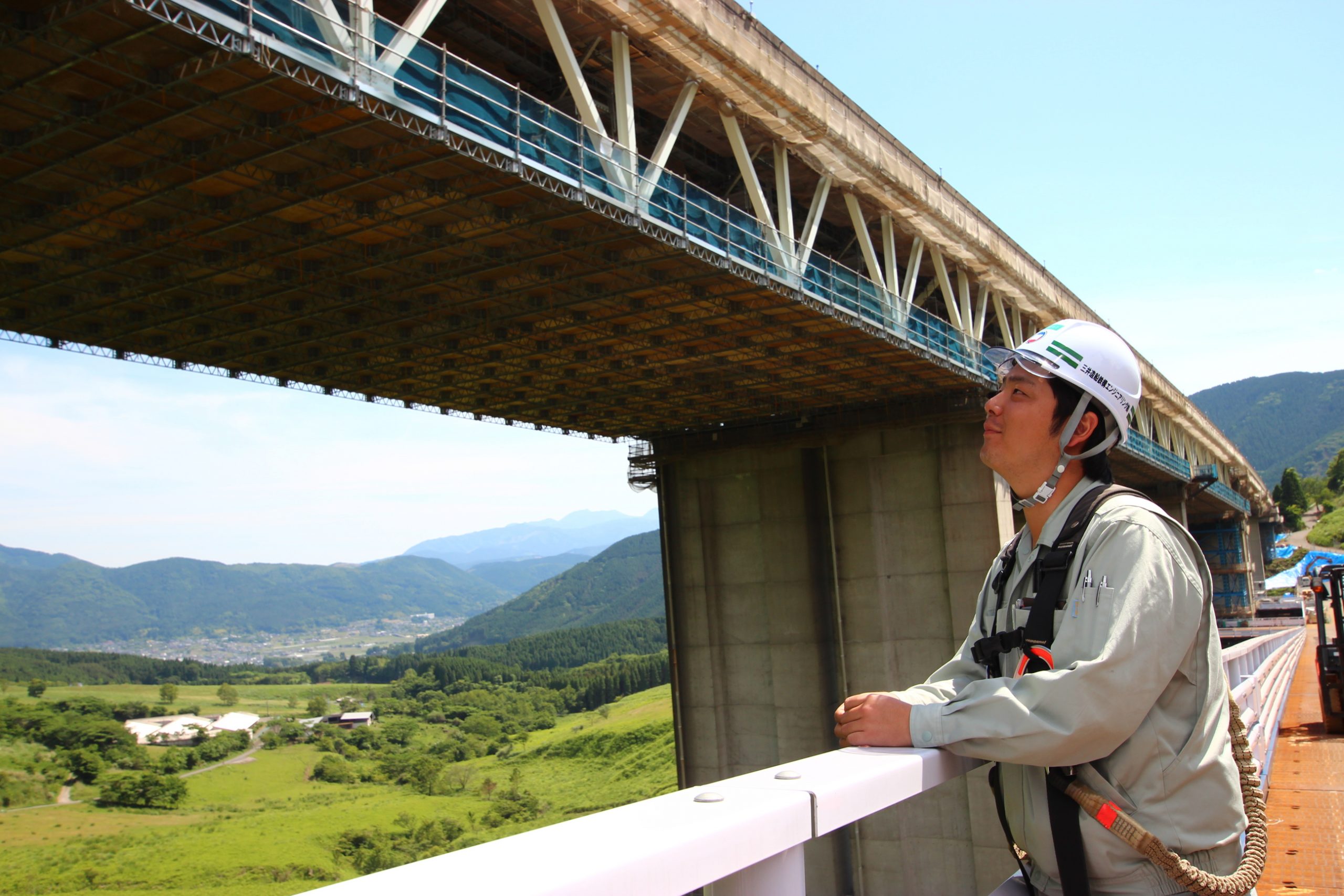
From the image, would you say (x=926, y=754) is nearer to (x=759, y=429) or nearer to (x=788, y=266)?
(x=788, y=266)

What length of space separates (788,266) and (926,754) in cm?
1749

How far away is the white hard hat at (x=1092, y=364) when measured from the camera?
9.75 ft

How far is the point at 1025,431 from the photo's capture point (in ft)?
10.1

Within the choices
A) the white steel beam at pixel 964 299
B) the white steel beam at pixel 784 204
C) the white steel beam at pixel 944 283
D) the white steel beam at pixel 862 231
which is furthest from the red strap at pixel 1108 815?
the white steel beam at pixel 964 299

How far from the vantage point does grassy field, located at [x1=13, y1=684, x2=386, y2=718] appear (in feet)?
544

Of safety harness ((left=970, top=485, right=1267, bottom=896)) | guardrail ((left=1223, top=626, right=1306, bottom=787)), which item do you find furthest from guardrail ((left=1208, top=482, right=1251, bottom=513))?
safety harness ((left=970, top=485, right=1267, bottom=896))

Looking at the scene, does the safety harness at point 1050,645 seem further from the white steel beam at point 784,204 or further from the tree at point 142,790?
the tree at point 142,790

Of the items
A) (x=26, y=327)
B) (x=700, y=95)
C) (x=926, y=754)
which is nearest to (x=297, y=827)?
(x=26, y=327)

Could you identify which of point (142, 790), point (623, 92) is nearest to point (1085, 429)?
point (623, 92)

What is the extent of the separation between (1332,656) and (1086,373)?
16.8 meters

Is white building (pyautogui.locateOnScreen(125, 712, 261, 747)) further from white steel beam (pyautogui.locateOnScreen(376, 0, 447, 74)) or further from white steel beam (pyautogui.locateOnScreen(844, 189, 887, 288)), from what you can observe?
white steel beam (pyautogui.locateOnScreen(376, 0, 447, 74))

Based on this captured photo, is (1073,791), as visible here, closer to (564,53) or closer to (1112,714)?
(1112,714)

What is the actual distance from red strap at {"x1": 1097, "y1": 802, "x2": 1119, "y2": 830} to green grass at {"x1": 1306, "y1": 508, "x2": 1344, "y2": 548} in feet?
438

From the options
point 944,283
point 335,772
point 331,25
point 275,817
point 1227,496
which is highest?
point 944,283
